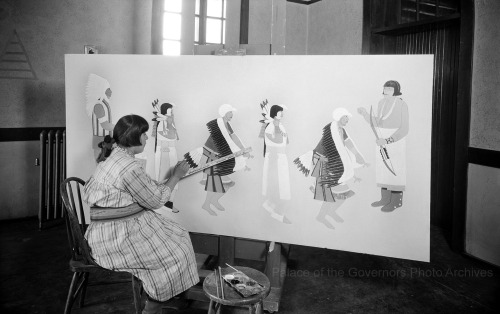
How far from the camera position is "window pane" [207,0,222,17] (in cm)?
438

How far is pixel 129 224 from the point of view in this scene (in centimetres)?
175

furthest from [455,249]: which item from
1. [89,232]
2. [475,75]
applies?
[89,232]

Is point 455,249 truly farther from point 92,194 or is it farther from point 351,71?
point 92,194

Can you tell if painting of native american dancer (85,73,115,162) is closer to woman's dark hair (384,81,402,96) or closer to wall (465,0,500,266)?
woman's dark hair (384,81,402,96)

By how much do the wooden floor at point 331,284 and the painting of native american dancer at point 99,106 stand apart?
95 centimetres

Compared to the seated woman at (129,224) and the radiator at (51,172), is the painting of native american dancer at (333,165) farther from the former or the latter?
the radiator at (51,172)

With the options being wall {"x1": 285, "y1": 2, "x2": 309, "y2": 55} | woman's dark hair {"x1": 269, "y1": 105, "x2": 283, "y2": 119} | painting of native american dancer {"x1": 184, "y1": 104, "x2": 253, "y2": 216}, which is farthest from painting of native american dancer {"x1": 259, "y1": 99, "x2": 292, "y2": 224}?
wall {"x1": 285, "y1": 2, "x2": 309, "y2": 55}

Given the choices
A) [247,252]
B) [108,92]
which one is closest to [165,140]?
[108,92]

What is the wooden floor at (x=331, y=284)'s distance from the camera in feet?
7.25

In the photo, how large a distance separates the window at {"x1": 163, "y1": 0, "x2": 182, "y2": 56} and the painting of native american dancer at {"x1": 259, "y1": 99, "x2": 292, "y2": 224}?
2.50 meters

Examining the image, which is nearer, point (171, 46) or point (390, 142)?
point (390, 142)

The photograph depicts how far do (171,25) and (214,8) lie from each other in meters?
0.59

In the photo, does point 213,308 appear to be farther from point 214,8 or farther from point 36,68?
point 214,8

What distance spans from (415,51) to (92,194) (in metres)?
3.31
